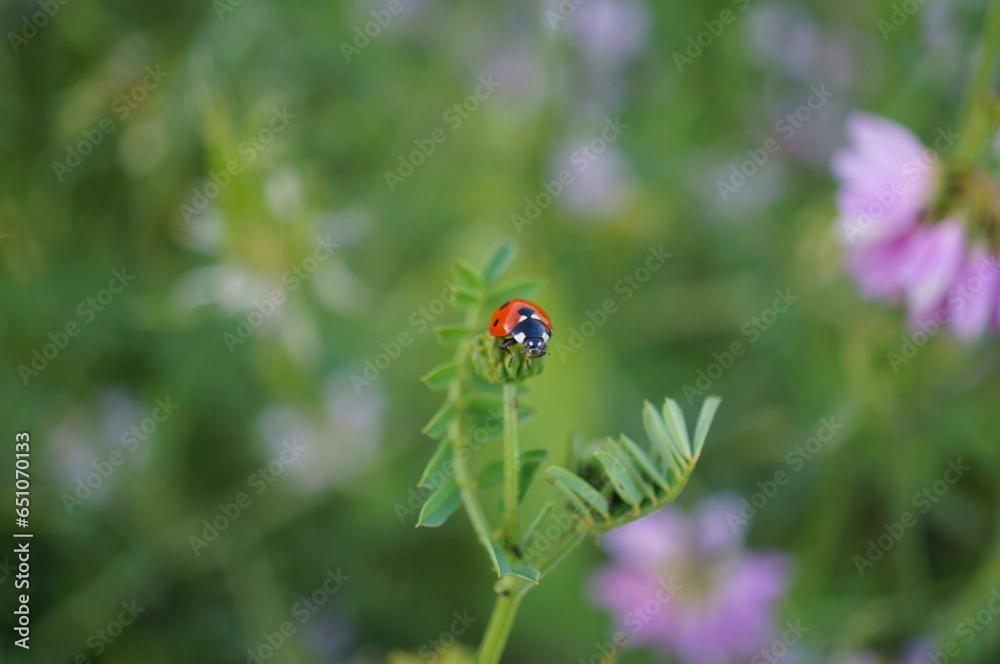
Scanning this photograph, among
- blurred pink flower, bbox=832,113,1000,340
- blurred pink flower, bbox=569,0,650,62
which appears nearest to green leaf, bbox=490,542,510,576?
blurred pink flower, bbox=832,113,1000,340

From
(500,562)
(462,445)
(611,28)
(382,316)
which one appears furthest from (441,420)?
(611,28)

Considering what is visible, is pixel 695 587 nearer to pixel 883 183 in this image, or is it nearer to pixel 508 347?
pixel 883 183

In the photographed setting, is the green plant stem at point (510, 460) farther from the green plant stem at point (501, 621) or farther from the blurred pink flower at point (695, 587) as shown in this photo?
the blurred pink flower at point (695, 587)

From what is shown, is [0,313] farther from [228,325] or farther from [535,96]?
[535,96]

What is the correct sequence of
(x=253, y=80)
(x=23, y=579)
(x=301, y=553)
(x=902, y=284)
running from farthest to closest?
1. (x=253, y=80)
2. (x=301, y=553)
3. (x=23, y=579)
4. (x=902, y=284)

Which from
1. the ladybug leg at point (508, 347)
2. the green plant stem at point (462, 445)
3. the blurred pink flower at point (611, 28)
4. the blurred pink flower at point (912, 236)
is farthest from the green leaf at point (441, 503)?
the blurred pink flower at point (611, 28)

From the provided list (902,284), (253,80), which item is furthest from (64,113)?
(902,284)

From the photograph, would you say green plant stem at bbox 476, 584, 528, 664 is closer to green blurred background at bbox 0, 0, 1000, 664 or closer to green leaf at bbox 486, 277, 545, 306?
green leaf at bbox 486, 277, 545, 306
